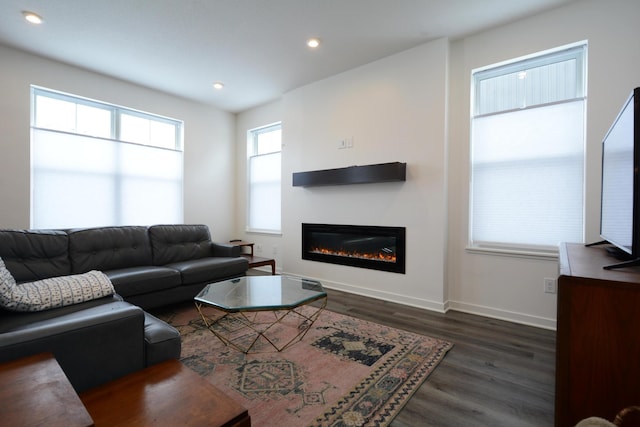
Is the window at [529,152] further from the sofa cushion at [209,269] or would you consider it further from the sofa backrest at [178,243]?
the sofa backrest at [178,243]

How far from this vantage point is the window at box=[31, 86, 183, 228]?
355 centimetres

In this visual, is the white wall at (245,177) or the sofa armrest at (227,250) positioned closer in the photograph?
the sofa armrest at (227,250)

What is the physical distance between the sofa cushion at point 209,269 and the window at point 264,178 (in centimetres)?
138

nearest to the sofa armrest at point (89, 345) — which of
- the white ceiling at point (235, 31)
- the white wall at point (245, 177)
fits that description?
the white ceiling at point (235, 31)

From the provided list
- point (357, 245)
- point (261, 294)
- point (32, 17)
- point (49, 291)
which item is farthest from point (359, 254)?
point (32, 17)

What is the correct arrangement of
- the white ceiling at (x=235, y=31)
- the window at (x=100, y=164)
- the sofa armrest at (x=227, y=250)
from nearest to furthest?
the white ceiling at (x=235, y=31) < the window at (x=100, y=164) < the sofa armrest at (x=227, y=250)

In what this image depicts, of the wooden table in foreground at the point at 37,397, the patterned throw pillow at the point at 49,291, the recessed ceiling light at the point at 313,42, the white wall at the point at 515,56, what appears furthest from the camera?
the recessed ceiling light at the point at 313,42

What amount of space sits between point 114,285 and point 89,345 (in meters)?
1.48

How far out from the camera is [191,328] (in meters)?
2.65

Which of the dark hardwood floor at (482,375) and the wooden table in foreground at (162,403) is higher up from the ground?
the wooden table in foreground at (162,403)

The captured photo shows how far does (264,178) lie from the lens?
517 cm

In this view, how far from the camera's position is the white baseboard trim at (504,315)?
2689 millimetres

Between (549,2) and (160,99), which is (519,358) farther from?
(160,99)

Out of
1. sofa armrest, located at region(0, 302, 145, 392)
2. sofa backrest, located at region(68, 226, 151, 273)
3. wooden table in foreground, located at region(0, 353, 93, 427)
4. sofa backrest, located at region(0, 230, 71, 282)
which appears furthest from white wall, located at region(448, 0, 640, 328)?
sofa backrest, located at region(0, 230, 71, 282)
